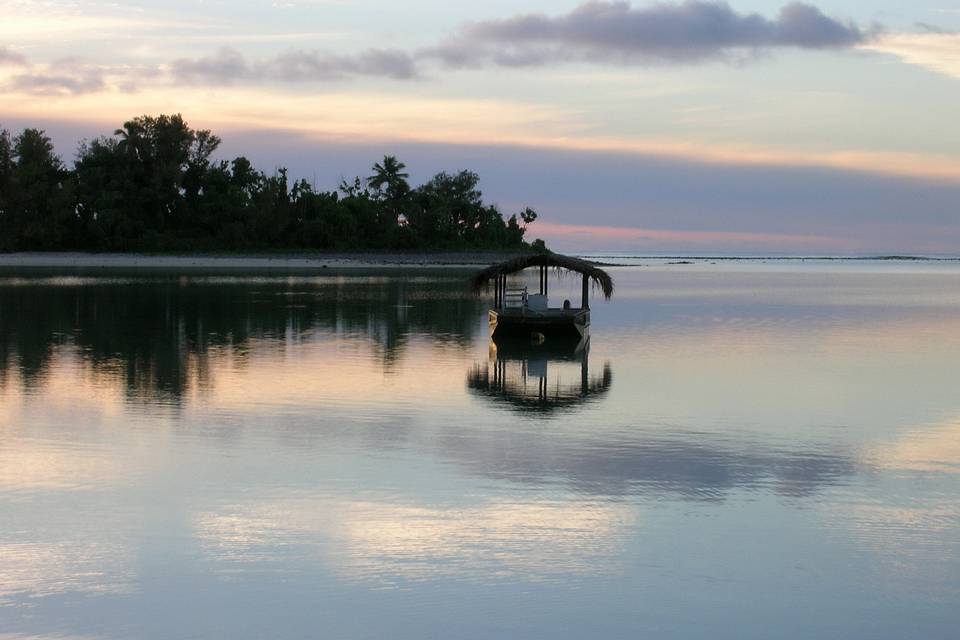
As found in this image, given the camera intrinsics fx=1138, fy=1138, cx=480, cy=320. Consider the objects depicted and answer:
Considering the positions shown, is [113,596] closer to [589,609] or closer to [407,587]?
[407,587]

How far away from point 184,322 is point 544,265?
1226cm

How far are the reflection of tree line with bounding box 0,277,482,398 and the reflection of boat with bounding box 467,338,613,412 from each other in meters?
2.58

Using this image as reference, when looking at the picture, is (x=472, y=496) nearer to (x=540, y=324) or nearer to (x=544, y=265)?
(x=540, y=324)

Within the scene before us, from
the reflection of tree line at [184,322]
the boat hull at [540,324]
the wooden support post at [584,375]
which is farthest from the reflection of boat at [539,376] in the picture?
the reflection of tree line at [184,322]

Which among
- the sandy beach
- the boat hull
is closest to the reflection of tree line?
the boat hull

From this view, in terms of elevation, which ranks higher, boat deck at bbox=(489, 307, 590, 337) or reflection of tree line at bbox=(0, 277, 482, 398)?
boat deck at bbox=(489, 307, 590, 337)

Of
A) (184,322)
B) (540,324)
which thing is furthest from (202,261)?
(540,324)

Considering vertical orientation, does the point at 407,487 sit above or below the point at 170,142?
below

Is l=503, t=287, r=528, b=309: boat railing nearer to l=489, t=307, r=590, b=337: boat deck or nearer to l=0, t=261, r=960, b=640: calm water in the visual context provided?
l=489, t=307, r=590, b=337: boat deck

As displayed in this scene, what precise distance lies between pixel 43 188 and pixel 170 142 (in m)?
13.4

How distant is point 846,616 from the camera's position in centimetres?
882

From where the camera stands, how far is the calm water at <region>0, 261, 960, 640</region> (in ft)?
28.9

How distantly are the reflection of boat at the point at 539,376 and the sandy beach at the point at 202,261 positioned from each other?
3164 inches

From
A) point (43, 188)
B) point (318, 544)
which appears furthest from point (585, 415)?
point (43, 188)
